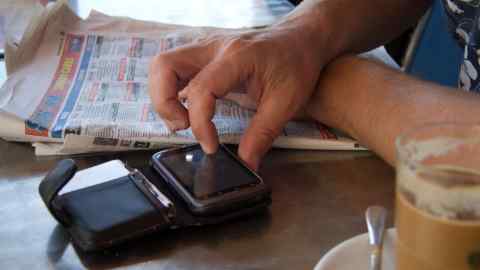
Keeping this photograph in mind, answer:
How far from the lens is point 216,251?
58 cm

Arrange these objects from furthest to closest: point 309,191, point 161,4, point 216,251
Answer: point 161,4 → point 309,191 → point 216,251

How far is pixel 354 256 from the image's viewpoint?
50 centimetres

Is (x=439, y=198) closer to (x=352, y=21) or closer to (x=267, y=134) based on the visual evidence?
(x=267, y=134)

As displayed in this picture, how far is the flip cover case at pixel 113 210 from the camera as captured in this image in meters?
0.56

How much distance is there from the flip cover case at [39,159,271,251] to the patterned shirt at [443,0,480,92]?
1.50 ft

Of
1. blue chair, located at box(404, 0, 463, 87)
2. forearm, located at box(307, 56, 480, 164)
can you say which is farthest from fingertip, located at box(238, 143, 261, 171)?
blue chair, located at box(404, 0, 463, 87)

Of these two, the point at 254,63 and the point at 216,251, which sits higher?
the point at 254,63

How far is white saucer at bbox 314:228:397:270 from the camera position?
493mm

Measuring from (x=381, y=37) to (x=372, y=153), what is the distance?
32cm

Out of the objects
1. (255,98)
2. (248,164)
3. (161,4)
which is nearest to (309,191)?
(248,164)

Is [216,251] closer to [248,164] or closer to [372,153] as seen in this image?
[248,164]

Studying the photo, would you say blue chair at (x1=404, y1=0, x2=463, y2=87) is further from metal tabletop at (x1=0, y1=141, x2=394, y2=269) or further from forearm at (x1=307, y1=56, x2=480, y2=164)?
metal tabletop at (x1=0, y1=141, x2=394, y2=269)

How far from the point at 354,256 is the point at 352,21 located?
528mm

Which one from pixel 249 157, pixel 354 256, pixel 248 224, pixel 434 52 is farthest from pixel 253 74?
pixel 434 52
